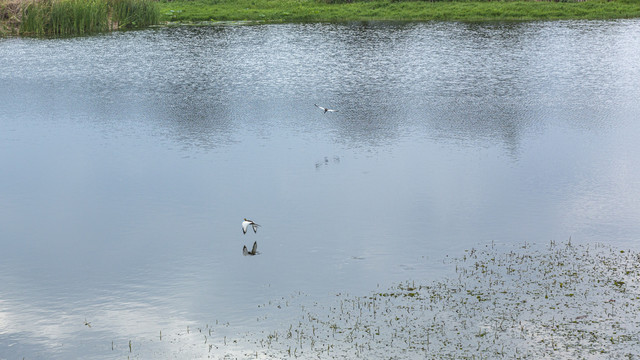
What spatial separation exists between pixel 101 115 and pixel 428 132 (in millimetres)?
11340

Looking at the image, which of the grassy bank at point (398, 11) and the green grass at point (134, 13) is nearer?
the green grass at point (134, 13)

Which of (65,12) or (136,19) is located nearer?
(65,12)

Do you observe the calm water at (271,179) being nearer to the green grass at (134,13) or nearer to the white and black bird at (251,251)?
the white and black bird at (251,251)

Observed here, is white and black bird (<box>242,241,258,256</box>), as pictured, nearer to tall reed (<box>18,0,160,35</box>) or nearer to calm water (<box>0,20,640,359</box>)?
calm water (<box>0,20,640,359</box>)

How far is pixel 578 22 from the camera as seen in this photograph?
57188 mm

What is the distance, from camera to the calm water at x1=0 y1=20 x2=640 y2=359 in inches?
547

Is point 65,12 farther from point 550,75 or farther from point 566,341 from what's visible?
point 566,341

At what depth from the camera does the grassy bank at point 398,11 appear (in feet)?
202

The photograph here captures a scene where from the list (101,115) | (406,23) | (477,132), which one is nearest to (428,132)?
(477,132)

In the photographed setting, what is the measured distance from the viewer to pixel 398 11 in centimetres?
6519

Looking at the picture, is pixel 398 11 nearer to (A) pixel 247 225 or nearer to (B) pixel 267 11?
(B) pixel 267 11

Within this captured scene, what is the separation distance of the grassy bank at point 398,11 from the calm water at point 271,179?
866 inches

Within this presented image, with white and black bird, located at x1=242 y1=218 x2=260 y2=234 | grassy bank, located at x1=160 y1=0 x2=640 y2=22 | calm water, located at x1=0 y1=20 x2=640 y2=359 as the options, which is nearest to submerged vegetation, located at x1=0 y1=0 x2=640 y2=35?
grassy bank, located at x1=160 y1=0 x2=640 y2=22

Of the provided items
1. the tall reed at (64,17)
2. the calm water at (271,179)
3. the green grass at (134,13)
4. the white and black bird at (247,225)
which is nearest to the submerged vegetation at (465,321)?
the calm water at (271,179)
